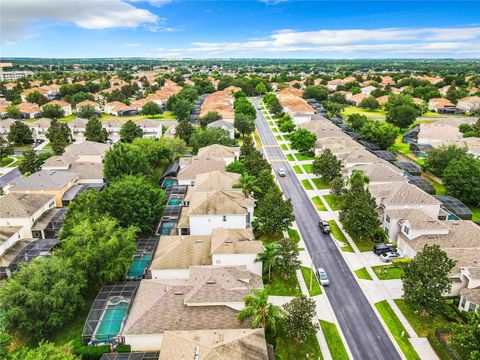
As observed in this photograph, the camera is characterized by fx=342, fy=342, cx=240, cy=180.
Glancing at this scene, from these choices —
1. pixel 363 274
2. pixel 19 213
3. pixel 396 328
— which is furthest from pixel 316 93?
pixel 396 328

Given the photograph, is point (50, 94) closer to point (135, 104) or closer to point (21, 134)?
point (135, 104)

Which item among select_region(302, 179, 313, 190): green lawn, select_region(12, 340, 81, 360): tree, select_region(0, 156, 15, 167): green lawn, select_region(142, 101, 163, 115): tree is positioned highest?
select_region(142, 101, 163, 115): tree

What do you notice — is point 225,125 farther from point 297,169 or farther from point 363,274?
point 363,274

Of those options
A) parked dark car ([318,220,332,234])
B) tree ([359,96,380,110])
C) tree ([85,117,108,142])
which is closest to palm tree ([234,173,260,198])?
parked dark car ([318,220,332,234])

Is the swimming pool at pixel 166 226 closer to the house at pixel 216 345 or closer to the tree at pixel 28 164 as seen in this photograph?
the house at pixel 216 345

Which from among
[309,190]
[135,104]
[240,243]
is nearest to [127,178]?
[240,243]

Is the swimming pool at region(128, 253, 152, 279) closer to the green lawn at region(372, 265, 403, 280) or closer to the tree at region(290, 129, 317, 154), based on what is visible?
the green lawn at region(372, 265, 403, 280)

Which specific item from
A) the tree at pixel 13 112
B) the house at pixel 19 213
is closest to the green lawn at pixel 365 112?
the house at pixel 19 213
